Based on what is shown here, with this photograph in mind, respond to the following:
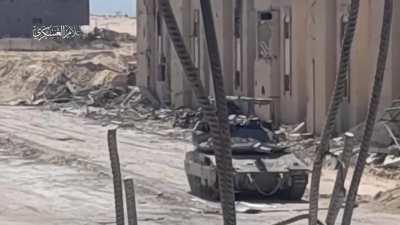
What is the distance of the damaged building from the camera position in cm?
2397

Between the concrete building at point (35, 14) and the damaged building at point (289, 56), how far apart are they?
2731cm

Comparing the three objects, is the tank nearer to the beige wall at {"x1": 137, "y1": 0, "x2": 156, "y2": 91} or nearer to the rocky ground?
the rocky ground

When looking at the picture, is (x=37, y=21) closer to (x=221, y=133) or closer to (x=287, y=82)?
(x=287, y=82)

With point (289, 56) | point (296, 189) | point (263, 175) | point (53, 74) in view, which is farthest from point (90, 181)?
point (53, 74)

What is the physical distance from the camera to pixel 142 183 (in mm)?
19641

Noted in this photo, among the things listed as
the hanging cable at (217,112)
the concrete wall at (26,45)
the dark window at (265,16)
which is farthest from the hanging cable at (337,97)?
the concrete wall at (26,45)

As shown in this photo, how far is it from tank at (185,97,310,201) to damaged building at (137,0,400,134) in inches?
263

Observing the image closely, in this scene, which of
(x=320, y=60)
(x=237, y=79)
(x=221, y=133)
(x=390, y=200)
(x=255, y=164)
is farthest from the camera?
(x=237, y=79)

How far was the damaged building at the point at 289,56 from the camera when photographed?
78.6 feet

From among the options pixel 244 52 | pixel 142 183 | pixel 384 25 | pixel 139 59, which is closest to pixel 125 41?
pixel 139 59

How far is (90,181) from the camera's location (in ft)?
64.8

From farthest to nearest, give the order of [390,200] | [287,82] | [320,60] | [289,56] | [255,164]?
[287,82]
[289,56]
[320,60]
[390,200]
[255,164]

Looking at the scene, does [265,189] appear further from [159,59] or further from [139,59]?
[139,59]

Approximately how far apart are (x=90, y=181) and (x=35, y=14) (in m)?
47.4
